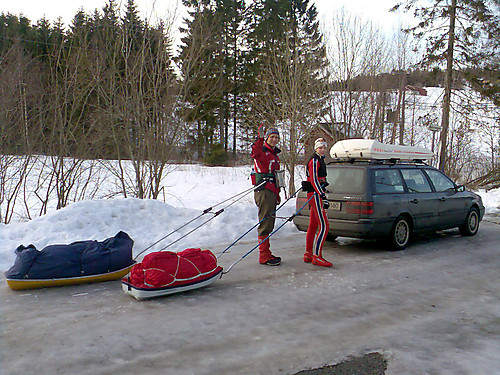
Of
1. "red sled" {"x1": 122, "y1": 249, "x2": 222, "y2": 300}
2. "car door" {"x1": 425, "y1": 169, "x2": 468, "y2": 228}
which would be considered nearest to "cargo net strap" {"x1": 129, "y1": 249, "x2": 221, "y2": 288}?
"red sled" {"x1": 122, "y1": 249, "x2": 222, "y2": 300}

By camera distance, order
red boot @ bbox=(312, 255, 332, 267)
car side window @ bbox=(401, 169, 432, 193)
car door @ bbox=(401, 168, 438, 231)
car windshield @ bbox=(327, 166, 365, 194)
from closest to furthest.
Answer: red boot @ bbox=(312, 255, 332, 267) < car windshield @ bbox=(327, 166, 365, 194) < car door @ bbox=(401, 168, 438, 231) < car side window @ bbox=(401, 169, 432, 193)

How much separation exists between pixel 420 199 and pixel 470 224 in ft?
7.59

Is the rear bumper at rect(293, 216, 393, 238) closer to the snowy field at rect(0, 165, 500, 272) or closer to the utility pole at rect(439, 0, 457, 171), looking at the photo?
the snowy field at rect(0, 165, 500, 272)

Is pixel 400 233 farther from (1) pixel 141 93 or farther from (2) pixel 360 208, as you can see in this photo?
(1) pixel 141 93

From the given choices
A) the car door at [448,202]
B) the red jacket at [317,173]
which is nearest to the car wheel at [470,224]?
the car door at [448,202]

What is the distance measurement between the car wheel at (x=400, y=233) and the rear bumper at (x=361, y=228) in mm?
189

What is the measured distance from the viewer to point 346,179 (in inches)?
316

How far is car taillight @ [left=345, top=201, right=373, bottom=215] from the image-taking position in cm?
755

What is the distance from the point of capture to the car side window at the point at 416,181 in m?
8.52

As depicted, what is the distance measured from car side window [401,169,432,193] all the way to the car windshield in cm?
121

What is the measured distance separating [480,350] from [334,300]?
171 cm

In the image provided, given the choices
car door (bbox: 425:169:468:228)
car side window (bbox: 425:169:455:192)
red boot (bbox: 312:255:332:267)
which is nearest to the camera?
red boot (bbox: 312:255:332:267)

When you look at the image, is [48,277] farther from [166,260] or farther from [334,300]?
[334,300]

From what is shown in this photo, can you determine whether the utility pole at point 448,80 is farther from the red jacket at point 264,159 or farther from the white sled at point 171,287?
the white sled at point 171,287
